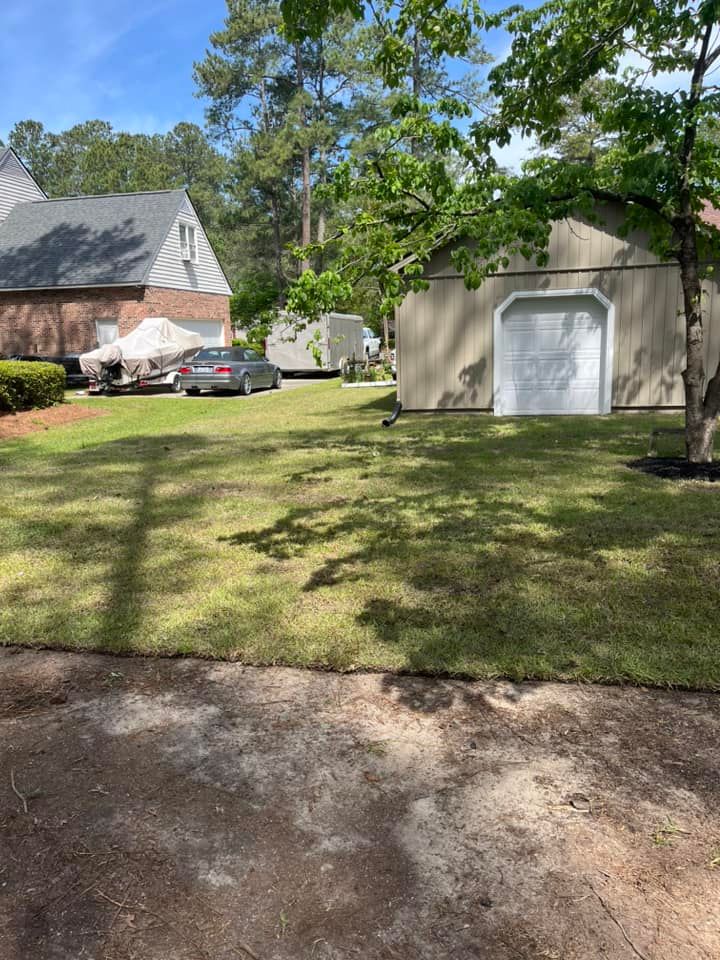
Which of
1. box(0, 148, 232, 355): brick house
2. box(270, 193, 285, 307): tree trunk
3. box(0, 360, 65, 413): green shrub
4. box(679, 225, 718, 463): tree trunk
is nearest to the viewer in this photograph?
box(679, 225, 718, 463): tree trunk

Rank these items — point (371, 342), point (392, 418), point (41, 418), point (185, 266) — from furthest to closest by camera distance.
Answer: point (371, 342) < point (185, 266) < point (41, 418) < point (392, 418)

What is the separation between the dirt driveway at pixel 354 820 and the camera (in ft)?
6.86

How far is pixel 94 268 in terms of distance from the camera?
2662 cm

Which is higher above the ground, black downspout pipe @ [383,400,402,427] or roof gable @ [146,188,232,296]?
roof gable @ [146,188,232,296]

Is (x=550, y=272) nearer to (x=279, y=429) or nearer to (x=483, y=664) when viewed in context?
(x=279, y=429)

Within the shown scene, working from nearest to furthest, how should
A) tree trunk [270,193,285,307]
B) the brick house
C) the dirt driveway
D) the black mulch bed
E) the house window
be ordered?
the dirt driveway < the black mulch bed < the brick house < the house window < tree trunk [270,193,285,307]

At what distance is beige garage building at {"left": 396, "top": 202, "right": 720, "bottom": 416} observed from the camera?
13.6 meters

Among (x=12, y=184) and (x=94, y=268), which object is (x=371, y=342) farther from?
(x=12, y=184)

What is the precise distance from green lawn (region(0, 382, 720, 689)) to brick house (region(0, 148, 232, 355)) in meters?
17.3

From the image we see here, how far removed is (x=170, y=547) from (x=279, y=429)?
7372mm

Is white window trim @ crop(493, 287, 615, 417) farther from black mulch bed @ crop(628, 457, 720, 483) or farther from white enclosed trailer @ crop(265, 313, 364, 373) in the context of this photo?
white enclosed trailer @ crop(265, 313, 364, 373)

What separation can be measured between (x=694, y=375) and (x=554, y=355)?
585cm

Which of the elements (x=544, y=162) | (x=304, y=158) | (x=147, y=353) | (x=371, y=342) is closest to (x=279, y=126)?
(x=304, y=158)

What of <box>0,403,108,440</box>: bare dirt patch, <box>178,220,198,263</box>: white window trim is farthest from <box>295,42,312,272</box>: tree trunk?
<box>0,403,108,440</box>: bare dirt patch
